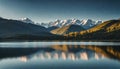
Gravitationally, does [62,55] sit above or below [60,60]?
below

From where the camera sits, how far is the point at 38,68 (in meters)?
42.4

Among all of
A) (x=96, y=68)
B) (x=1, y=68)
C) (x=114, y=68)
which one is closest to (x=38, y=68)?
(x=1, y=68)

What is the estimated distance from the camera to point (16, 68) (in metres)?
42.5

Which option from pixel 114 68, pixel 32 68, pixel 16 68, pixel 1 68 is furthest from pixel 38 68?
pixel 114 68

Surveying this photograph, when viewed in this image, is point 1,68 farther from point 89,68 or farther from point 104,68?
point 104,68

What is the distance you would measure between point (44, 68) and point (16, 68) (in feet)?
17.1

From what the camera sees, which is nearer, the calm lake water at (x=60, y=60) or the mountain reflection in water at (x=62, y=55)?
the calm lake water at (x=60, y=60)

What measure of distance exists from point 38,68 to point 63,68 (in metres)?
4.64

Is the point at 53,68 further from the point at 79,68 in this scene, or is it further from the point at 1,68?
the point at 1,68

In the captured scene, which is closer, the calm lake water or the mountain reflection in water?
the calm lake water

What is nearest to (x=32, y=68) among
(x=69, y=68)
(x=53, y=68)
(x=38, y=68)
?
(x=38, y=68)

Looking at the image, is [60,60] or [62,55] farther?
[62,55]

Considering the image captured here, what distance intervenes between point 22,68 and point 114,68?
55.7 ft

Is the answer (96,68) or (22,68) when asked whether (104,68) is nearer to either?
(96,68)
